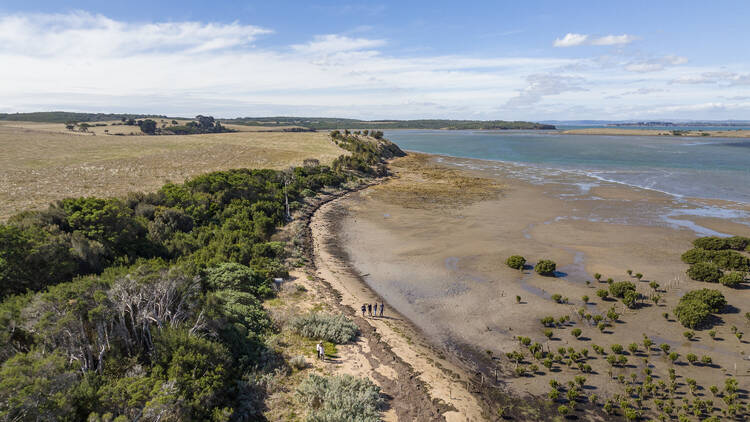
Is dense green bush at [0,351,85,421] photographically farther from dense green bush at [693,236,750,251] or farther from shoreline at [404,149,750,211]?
shoreline at [404,149,750,211]

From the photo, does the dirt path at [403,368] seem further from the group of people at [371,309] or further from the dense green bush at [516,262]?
the dense green bush at [516,262]

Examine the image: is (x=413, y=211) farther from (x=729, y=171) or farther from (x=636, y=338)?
(x=729, y=171)

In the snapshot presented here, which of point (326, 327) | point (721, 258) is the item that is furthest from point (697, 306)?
point (326, 327)

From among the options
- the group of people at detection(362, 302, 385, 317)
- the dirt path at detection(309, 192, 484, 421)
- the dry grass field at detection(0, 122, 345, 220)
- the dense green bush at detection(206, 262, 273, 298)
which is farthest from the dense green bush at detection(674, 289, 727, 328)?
the dry grass field at detection(0, 122, 345, 220)

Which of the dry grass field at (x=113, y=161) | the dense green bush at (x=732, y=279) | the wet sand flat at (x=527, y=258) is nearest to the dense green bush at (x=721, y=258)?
the wet sand flat at (x=527, y=258)

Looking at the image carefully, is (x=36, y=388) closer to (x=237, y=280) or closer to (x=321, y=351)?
(x=321, y=351)

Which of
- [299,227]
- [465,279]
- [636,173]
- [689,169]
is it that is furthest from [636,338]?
[689,169]
